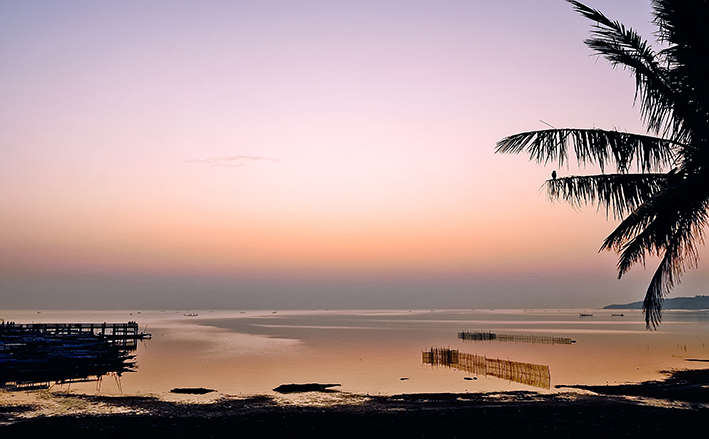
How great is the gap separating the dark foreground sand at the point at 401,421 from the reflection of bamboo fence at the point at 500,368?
1176 centimetres

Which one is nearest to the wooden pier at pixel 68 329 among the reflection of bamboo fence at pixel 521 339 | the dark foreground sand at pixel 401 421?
the dark foreground sand at pixel 401 421

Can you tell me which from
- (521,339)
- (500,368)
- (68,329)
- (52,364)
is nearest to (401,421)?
(500,368)

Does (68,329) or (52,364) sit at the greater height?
(68,329)

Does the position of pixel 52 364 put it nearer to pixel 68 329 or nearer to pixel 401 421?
pixel 68 329

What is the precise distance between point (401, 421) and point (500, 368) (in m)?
24.1

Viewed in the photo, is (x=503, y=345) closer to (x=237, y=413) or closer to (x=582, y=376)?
(x=582, y=376)

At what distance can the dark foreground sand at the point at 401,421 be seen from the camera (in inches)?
666

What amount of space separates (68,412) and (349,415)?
37.0 ft

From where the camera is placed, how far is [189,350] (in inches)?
2766

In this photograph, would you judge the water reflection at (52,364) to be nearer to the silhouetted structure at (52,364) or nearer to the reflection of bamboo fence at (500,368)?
Result: the silhouetted structure at (52,364)

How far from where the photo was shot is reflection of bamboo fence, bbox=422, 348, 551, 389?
37.0 m

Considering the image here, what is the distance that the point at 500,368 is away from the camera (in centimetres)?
4150

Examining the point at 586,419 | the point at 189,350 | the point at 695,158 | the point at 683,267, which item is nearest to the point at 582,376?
the point at 586,419

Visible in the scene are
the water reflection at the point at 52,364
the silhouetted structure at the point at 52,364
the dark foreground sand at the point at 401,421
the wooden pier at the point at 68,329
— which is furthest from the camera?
the wooden pier at the point at 68,329
